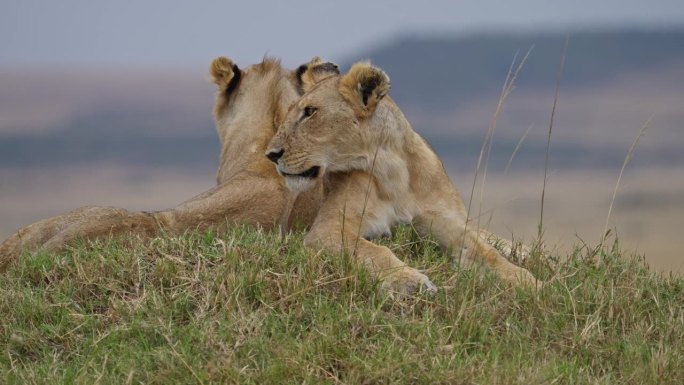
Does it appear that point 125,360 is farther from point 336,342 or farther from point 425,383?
point 425,383

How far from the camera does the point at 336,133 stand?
258 inches

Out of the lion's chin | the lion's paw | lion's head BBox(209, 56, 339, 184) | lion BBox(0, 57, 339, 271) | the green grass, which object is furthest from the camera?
lion's head BBox(209, 56, 339, 184)

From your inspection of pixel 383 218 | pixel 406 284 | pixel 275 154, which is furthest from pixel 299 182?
pixel 406 284

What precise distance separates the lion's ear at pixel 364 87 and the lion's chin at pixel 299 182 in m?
0.46

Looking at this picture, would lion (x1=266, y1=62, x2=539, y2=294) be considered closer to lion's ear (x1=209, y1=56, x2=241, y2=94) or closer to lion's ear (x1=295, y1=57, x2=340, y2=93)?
lion's ear (x1=295, y1=57, x2=340, y2=93)

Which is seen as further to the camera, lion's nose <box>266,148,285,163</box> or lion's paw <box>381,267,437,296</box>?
lion's nose <box>266,148,285,163</box>

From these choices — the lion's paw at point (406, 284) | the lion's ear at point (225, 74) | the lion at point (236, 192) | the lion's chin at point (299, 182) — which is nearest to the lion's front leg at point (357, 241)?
the lion's paw at point (406, 284)

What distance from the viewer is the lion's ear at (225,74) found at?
26.9 ft

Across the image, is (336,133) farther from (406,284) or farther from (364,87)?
(406,284)

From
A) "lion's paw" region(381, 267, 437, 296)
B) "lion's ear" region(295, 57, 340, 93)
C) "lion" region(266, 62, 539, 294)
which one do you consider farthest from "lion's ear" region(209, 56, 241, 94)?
"lion's paw" region(381, 267, 437, 296)

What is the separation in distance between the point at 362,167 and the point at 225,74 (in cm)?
197

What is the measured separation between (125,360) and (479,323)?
5.49ft

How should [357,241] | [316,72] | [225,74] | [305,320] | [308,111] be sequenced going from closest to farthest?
[305,320]
[357,241]
[308,111]
[316,72]
[225,74]

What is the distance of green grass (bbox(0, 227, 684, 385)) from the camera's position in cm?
521
